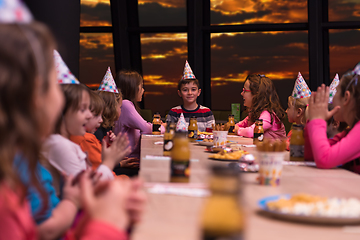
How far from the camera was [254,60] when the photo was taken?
238 inches

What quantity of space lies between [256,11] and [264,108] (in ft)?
8.77

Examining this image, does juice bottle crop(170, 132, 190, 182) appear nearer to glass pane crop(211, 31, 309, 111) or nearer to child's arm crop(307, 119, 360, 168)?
child's arm crop(307, 119, 360, 168)

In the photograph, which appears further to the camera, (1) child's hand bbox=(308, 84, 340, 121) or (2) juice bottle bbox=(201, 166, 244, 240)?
(1) child's hand bbox=(308, 84, 340, 121)

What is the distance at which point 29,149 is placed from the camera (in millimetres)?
736

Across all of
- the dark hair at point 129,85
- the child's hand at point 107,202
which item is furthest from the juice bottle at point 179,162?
the dark hair at point 129,85

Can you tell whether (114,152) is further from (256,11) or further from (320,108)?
(256,11)

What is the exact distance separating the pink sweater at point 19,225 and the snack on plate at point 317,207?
1.34ft

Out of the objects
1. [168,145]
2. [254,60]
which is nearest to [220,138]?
[168,145]

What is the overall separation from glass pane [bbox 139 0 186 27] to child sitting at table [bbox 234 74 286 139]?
2466 millimetres

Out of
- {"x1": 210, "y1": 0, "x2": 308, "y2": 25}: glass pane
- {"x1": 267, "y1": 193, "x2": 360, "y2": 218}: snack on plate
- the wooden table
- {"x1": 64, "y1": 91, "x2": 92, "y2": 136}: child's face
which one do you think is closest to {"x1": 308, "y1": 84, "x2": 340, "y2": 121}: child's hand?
the wooden table

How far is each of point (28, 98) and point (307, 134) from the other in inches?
63.7

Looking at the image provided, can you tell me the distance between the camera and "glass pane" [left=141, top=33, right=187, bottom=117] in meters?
6.22

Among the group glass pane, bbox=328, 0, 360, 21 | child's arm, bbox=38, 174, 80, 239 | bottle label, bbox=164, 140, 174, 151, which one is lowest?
child's arm, bbox=38, 174, 80, 239

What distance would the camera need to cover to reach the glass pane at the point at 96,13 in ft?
20.0
